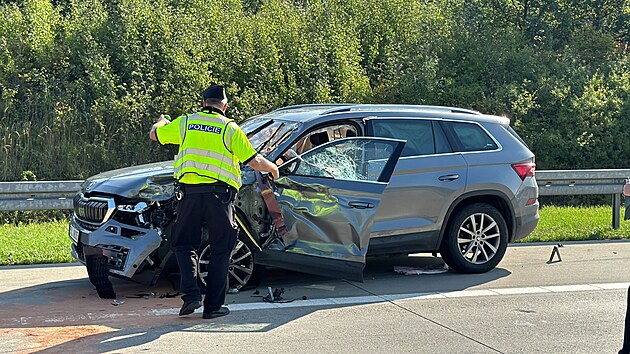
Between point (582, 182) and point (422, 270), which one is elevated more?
point (582, 182)

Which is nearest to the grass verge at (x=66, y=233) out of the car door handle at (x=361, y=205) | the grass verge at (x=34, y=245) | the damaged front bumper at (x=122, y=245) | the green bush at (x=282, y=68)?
the grass verge at (x=34, y=245)

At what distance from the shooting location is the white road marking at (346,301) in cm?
728

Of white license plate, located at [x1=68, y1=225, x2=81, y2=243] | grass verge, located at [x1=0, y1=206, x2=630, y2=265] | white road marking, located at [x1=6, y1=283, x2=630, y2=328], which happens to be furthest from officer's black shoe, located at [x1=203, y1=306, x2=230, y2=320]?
grass verge, located at [x1=0, y1=206, x2=630, y2=265]

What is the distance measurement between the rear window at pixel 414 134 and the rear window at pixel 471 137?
20 centimetres

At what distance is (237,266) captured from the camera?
827 centimetres

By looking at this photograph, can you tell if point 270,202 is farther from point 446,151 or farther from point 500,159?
point 500,159

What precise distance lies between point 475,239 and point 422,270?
2.35ft

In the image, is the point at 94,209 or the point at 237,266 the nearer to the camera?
the point at 94,209

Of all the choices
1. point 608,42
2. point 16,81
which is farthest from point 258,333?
point 608,42

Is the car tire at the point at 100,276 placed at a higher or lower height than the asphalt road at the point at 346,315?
higher

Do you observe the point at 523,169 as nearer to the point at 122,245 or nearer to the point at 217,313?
the point at 217,313

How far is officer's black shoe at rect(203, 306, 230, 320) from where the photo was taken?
734 cm

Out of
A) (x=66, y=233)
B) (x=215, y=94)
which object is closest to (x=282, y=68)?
(x=66, y=233)

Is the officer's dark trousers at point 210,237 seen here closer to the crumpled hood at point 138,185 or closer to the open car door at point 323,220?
the crumpled hood at point 138,185
